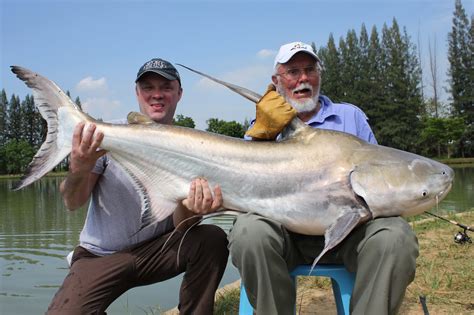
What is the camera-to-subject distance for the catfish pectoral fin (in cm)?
234

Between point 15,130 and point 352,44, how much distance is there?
162 feet

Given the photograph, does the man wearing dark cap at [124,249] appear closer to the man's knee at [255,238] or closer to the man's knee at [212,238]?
the man's knee at [212,238]

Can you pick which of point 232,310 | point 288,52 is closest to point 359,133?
point 288,52

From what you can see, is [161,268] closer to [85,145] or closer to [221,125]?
[85,145]

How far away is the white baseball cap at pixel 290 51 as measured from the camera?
3250mm

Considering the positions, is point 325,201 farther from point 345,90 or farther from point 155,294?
point 345,90

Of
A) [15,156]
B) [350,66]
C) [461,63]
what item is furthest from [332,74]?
[15,156]

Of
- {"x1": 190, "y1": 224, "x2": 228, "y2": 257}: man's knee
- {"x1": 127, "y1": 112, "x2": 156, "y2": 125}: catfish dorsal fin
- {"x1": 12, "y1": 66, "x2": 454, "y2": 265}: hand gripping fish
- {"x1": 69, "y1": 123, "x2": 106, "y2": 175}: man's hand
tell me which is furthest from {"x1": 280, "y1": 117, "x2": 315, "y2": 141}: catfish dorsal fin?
{"x1": 69, "y1": 123, "x2": 106, "y2": 175}: man's hand

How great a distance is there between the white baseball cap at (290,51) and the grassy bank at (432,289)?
1.80 meters

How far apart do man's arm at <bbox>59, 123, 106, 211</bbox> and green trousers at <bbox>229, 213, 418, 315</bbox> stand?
39.0 inches

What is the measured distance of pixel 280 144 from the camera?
2.75 meters

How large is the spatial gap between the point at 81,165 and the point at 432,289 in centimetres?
293

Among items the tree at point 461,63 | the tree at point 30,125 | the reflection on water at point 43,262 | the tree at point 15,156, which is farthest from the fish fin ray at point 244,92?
the tree at point 30,125

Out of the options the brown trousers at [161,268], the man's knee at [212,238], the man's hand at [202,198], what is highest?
the man's hand at [202,198]
